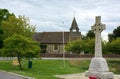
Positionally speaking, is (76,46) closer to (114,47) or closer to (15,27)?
(114,47)

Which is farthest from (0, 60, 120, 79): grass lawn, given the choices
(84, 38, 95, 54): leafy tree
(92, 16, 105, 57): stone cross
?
(84, 38, 95, 54): leafy tree

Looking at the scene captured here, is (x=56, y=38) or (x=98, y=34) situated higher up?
(x=56, y=38)

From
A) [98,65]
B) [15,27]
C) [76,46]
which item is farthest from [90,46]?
[98,65]

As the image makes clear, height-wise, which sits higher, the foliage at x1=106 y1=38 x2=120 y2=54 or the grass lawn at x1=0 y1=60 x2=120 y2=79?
the foliage at x1=106 y1=38 x2=120 y2=54

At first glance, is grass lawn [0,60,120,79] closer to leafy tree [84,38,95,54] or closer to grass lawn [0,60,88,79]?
grass lawn [0,60,88,79]

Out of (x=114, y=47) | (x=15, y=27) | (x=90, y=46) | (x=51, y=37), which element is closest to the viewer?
(x=15, y=27)

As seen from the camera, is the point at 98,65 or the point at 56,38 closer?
the point at 98,65

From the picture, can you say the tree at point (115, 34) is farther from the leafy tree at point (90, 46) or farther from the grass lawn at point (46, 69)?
the grass lawn at point (46, 69)

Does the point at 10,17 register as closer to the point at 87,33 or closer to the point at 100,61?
the point at 87,33

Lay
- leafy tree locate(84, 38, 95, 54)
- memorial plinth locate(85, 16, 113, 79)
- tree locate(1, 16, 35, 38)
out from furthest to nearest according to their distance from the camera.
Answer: leafy tree locate(84, 38, 95, 54)
tree locate(1, 16, 35, 38)
memorial plinth locate(85, 16, 113, 79)

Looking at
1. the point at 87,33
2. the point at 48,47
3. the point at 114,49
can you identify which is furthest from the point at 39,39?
the point at 114,49

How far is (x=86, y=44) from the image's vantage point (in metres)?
87.5

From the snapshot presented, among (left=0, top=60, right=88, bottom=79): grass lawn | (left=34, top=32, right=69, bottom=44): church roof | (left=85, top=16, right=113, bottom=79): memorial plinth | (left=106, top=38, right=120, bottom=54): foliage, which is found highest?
(left=34, top=32, right=69, bottom=44): church roof

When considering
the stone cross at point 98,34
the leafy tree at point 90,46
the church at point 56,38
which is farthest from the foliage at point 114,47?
the stone cross at point 98,34
